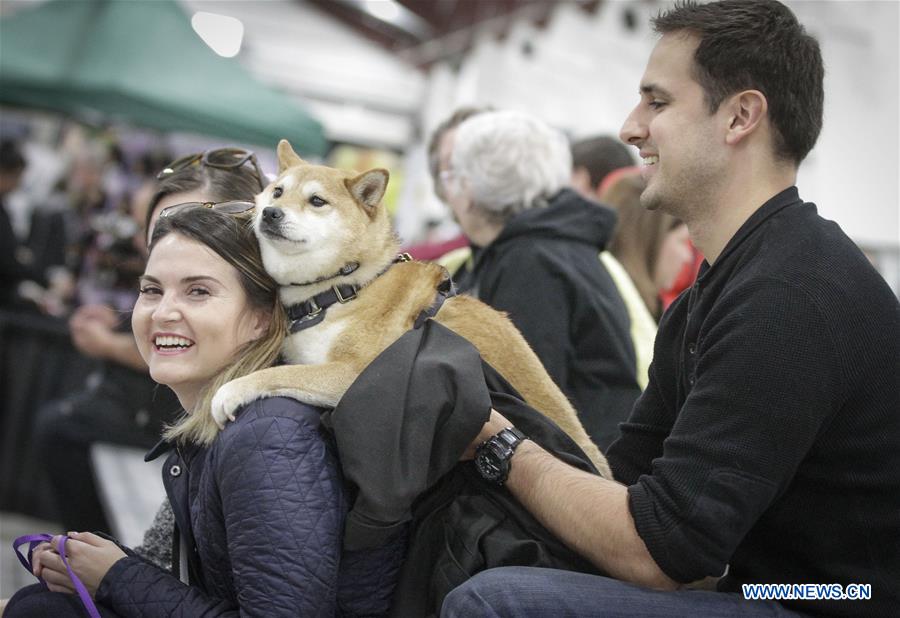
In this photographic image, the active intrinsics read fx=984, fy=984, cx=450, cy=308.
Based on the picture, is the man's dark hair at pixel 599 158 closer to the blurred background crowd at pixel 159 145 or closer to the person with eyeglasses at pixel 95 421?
the blurred background crowd at pixel 159 145

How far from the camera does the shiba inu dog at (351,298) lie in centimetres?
230

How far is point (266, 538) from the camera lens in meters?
1.71

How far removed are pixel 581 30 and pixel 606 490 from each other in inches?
309

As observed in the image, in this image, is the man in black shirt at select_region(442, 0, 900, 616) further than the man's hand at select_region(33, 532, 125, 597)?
No

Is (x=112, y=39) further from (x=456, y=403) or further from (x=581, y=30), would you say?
(x=456, y=403)

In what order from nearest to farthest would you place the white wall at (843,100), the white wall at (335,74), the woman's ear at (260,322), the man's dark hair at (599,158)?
the woman's ear at (260,322) → the man's dark hair at (599,158) → the white wall at (843,100) → the white wall at (335,74)

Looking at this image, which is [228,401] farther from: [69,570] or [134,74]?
[134,74]

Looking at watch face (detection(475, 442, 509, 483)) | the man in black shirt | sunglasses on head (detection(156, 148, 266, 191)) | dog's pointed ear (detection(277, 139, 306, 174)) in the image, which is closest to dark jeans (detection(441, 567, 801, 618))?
the man in black shirt

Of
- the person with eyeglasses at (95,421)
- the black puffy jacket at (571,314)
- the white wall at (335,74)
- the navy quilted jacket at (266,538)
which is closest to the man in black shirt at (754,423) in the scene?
the navy quilted jacket at (266,538)

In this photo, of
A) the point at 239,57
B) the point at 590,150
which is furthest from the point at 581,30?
the point at 239,57

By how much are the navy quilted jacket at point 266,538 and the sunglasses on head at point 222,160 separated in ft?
3.55

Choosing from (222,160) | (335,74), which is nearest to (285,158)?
(222,160)

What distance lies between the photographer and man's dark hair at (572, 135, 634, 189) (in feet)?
14.4

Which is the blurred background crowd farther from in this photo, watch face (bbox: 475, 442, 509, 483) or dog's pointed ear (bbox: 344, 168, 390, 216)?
watch face (bbox: 475, 442, 509, 483)
